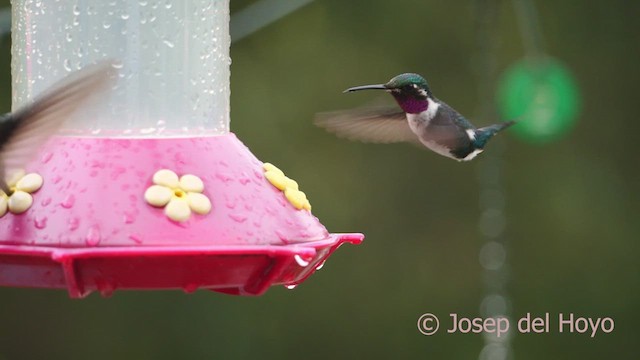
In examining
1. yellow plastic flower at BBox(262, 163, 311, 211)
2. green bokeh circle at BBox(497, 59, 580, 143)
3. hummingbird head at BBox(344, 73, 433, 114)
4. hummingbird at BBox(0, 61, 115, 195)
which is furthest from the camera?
green bokeh circle at BBox(497, 59, 580, 143)

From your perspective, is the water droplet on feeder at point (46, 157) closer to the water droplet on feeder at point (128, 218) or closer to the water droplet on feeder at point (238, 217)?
the water droplet on feeder at point (128, 218)

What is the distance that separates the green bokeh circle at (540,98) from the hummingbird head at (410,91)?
1.42m

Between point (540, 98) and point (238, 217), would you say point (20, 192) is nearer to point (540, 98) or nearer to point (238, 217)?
point (238, 217)

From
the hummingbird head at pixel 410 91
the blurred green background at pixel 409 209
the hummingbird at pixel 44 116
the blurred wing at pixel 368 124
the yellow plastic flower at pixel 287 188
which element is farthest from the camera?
the blurred green background at pixel 409 209

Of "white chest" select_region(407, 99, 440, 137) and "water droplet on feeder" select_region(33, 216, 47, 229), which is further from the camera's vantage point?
"white chest" select_region(407, 99, 440, 137)

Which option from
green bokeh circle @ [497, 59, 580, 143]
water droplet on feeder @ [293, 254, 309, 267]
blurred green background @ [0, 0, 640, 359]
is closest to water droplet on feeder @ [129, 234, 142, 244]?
water droplet on feeder @ [293, 254, 309, 267]

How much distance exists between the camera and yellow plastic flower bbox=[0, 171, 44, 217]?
2.38 m

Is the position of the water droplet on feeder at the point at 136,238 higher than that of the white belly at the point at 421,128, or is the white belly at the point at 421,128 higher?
the white belly at the point at 421,128

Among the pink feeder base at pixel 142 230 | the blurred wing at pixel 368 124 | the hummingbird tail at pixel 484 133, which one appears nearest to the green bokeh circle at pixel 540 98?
the hummingbird tail at pixel 484 133

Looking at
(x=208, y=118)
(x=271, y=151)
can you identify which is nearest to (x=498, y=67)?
(x=271, y=151)

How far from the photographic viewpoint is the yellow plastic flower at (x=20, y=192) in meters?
2.38

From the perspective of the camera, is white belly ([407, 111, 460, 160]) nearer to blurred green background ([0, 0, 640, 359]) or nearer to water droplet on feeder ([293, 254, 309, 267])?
water droplet on feeder ([293, 254, 309, 267])

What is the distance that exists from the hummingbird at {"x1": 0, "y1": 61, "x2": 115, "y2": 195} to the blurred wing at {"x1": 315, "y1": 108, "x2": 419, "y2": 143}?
0.93 m

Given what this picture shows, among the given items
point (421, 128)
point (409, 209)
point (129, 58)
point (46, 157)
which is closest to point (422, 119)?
point (421, 128)
